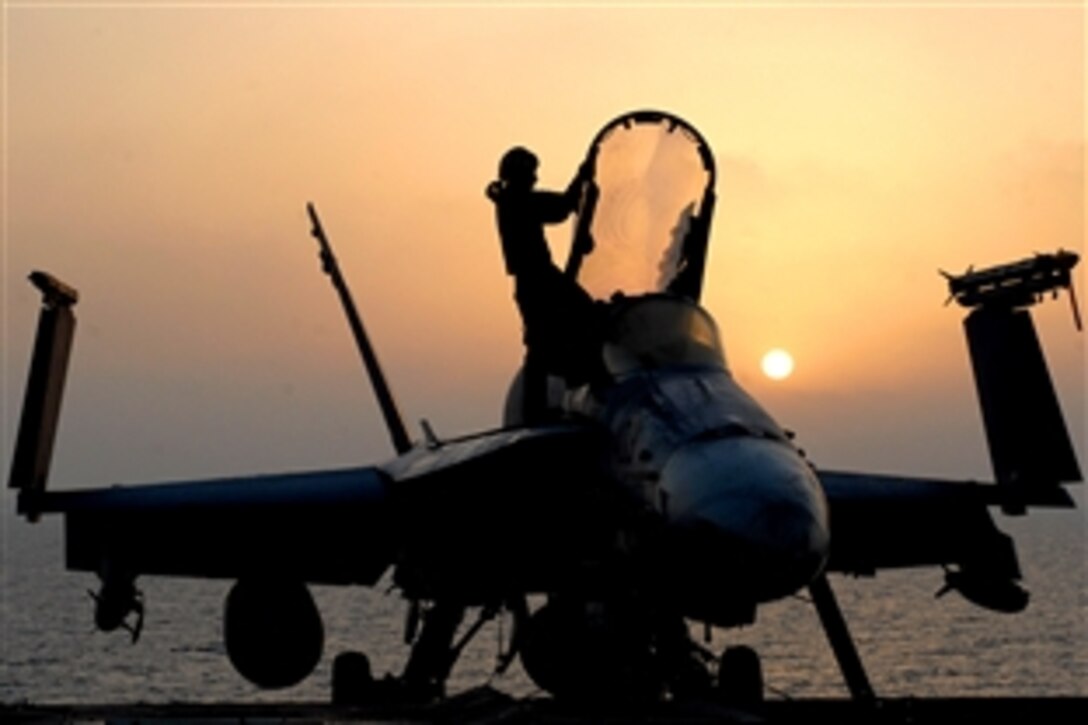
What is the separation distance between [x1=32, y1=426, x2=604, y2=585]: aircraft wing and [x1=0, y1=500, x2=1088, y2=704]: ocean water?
1107 inches

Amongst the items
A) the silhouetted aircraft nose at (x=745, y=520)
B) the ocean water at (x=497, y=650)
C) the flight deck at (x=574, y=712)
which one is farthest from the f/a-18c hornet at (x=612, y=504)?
the ocean water at (x=497, y=650)

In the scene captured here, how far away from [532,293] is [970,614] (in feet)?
399

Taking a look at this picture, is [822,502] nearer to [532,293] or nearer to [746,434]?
[746,434]

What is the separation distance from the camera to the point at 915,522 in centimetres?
1916

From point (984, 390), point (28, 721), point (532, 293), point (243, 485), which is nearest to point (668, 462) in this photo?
point (532, 293)

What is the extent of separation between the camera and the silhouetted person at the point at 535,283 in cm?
1545

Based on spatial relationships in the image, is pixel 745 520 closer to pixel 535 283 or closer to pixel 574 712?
pixel 574 712

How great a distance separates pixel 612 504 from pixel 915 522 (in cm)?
635

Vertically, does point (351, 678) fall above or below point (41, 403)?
below

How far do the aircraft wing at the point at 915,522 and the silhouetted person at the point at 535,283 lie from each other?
12.3ft

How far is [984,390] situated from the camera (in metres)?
16.4

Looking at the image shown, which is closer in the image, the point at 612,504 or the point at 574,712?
the point at 574,712

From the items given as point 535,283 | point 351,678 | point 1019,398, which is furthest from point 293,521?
point 1019,398

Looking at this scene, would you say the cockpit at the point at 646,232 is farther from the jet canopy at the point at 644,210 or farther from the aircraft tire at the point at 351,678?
the aircraft tire at the point at 351,678
